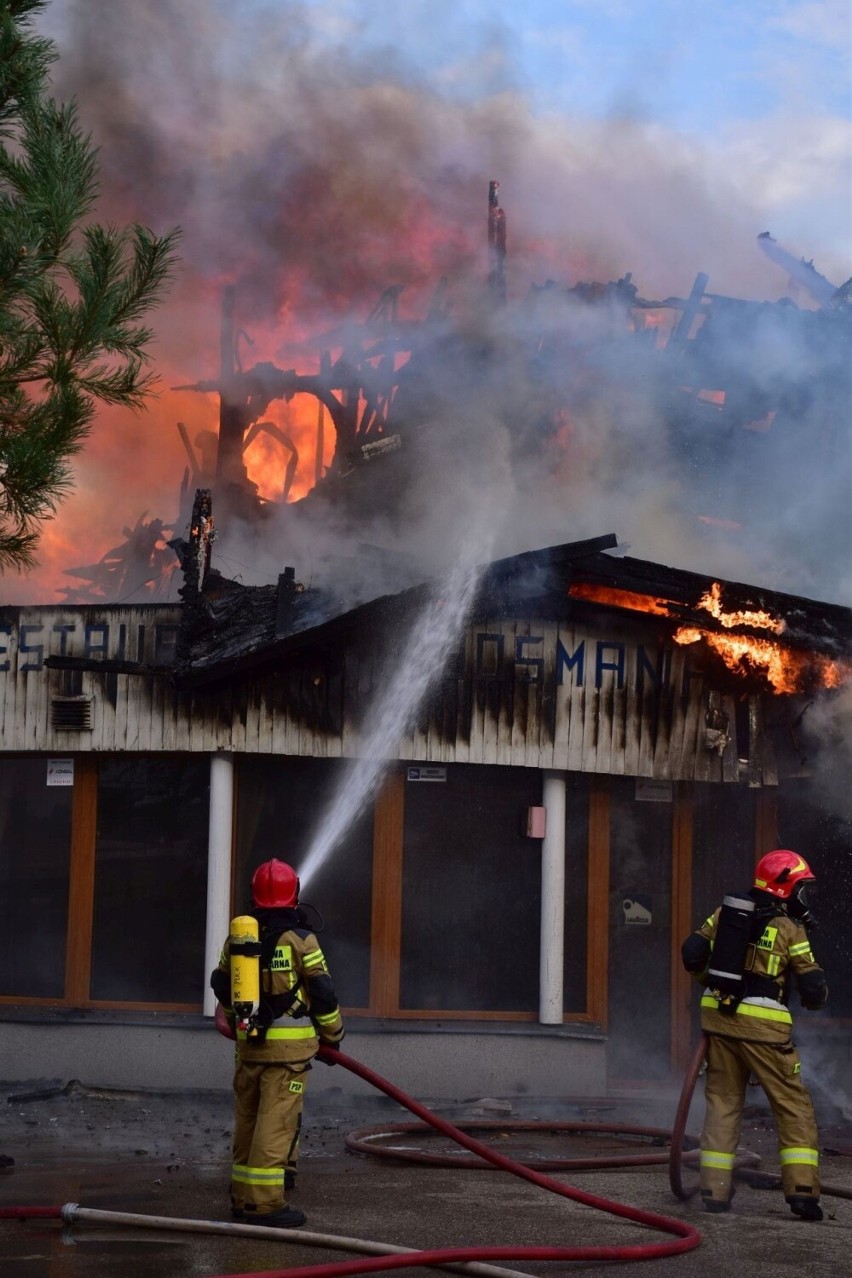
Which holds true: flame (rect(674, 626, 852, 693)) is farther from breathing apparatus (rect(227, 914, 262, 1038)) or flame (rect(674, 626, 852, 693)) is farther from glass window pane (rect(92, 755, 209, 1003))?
breathing apparatus (rect(227, 914, 262, 1038))

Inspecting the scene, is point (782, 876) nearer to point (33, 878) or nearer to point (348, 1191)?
point (348, 1191)

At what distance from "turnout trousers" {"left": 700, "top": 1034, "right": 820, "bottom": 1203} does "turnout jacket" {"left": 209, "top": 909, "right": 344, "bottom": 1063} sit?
195cm

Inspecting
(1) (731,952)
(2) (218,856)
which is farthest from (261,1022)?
(2) (218,856)

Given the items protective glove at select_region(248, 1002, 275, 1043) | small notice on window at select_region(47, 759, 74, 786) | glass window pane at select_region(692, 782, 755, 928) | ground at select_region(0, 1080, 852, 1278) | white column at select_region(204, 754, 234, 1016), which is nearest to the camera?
ground at select_region(0, 1080, 852, 1278)

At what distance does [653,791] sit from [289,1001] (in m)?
6.09

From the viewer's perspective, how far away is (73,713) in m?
11.8

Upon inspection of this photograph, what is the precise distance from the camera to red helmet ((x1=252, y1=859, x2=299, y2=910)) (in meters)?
7.38

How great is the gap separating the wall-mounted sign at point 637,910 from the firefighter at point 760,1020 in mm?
→ 4609

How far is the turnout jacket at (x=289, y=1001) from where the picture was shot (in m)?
7.12

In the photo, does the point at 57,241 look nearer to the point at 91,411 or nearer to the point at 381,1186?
the point at 91,411

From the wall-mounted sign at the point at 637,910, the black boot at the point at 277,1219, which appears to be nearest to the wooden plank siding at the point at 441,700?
the wall-mounted sign at the point at 637,910

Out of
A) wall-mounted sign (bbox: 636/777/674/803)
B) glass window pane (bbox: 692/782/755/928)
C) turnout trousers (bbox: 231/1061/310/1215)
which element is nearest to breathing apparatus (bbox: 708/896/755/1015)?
turnout trousers (bbox: 231/1061/310/1215)

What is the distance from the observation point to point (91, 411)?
644 centimetres

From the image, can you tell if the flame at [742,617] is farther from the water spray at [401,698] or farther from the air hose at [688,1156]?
the air hose at [688,1156]
